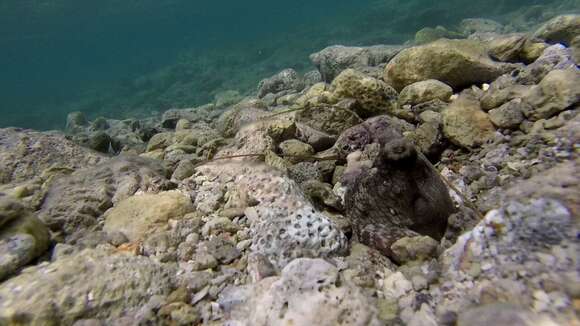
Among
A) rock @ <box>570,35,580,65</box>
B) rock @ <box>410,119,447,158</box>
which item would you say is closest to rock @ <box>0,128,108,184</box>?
rock @ <box>410,119,447,158</box>

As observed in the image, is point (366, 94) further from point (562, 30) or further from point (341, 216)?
point (562, 30)

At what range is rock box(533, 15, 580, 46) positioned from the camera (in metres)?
4.43

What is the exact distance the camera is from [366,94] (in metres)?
3.76

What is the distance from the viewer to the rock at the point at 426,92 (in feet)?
12.2

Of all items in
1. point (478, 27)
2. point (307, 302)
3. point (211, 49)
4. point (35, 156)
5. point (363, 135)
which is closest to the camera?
point (307, 302)

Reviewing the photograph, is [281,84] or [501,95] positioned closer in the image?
[501,95]

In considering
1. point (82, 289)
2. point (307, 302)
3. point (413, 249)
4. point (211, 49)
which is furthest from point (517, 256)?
point (211, 49)

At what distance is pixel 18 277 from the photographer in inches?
74.4

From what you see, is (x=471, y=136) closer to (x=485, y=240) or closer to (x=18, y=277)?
(x=485, y=240)

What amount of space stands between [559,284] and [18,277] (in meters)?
2.82

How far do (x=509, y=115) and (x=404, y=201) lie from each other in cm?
148

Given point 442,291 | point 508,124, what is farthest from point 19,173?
point 508,124

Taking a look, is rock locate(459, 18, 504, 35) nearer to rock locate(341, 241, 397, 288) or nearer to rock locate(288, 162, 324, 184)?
rock locate(288, 162, 324, 184)

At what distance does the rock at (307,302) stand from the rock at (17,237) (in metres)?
1.54
